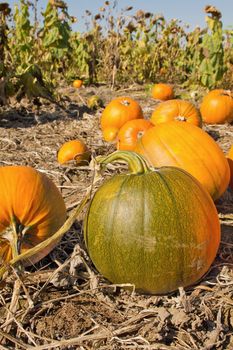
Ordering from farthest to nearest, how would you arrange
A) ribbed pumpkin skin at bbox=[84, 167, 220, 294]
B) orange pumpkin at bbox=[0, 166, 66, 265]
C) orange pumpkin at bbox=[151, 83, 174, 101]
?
orange pumpkin at bbox=[151, 83, 174, 101] → orange pumpkin at bbox=[0, 166, 66, 265] → ribbed pumpkin skin at bbox=[84, 167, 220, 294]

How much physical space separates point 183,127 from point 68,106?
5.54 metres

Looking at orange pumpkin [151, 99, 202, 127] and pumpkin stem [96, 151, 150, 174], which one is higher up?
pumpkin stem [96, 151, 150, 174]

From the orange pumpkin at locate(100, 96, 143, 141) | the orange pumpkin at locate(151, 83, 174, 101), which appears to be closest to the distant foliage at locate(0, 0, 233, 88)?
the orange pumpkin at locate(151, 83, 174, 101)

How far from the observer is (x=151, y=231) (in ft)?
6.69

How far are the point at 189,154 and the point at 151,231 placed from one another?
1071mm

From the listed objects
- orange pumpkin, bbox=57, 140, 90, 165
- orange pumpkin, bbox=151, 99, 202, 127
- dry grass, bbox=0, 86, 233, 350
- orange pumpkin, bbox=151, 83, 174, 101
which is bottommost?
dry grass, bbox=0, 86, 233, 350

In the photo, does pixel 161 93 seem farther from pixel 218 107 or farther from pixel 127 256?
pixel 127 256

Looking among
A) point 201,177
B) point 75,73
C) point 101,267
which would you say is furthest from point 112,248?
point 75,73

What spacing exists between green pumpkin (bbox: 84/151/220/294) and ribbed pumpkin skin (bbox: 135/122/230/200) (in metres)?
0.75

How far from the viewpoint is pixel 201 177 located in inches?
115

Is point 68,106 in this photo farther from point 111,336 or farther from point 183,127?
point 111,336

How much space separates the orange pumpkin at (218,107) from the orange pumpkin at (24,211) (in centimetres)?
462

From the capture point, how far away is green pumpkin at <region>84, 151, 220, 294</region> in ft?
6.71

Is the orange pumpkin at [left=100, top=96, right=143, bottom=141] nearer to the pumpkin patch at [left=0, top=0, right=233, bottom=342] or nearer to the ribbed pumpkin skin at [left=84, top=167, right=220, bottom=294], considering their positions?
the pumpkin patch at [left=0, top=0, right=233, bottom=342]
